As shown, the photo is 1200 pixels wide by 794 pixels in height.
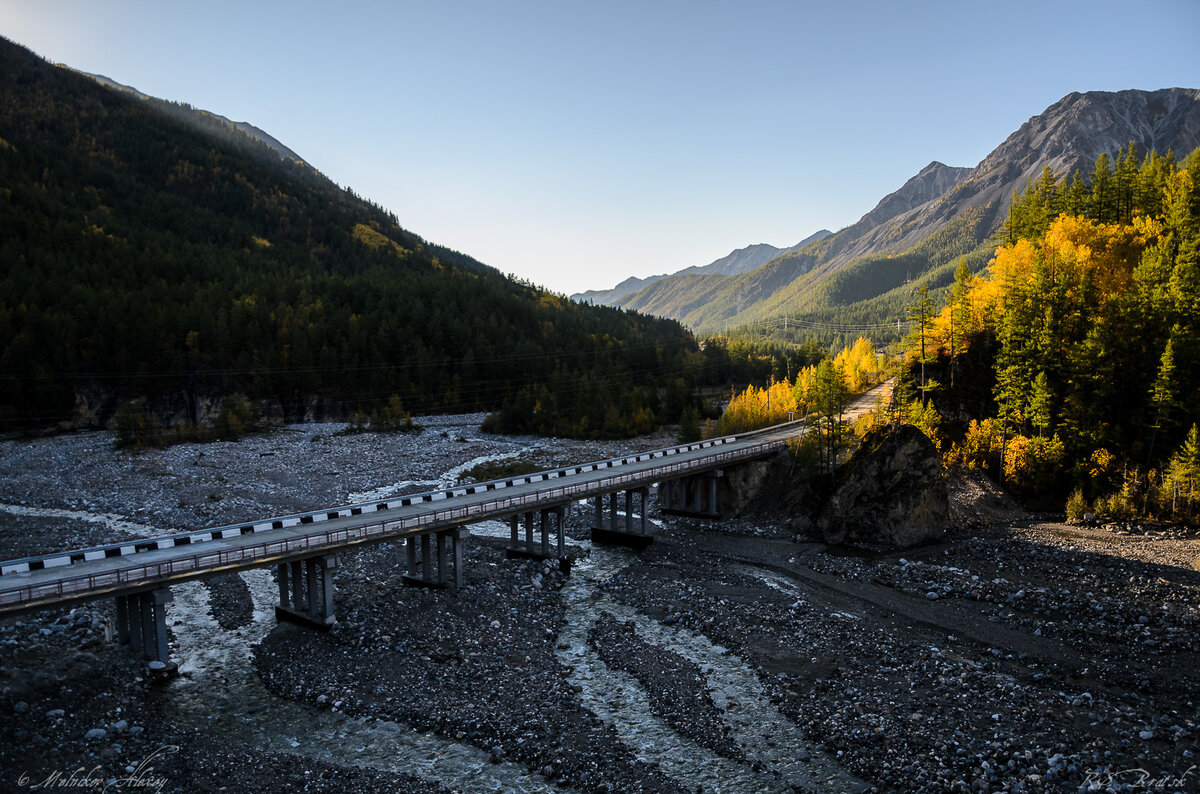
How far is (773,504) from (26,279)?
12281 cm

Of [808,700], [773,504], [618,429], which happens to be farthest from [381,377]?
[808,700]

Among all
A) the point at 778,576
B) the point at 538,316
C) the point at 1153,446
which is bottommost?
the point at 778,576

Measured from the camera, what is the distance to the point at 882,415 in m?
64.8

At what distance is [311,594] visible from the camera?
29.5 metres

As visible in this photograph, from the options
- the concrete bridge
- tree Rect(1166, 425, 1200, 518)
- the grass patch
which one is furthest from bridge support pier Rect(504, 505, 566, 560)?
tree Rect(1166, 425, 1200, 518)

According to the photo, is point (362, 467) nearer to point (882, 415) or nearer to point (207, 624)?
point (207, 624)

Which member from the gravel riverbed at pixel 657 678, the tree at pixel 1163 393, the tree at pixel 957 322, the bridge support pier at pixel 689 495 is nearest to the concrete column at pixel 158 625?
the gravel riverbed at pixel 657 678

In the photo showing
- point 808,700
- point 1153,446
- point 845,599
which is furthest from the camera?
point 1153,446

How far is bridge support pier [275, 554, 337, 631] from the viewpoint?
29203 millimetres

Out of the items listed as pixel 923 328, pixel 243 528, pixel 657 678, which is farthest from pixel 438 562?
pixel 923 328

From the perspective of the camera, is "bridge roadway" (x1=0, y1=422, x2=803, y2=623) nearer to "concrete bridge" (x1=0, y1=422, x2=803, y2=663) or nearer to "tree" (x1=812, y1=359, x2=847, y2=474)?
"concrete bridge" (x1=0, y1=422, x2=803, y2=663)

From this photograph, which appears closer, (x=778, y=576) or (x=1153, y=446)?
(x=778, y=576)

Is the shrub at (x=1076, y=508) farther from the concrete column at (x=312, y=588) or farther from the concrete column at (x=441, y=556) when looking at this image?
the concrete column at (x=312, y=588)

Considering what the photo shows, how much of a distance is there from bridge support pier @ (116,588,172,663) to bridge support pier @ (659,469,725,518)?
38781mm
